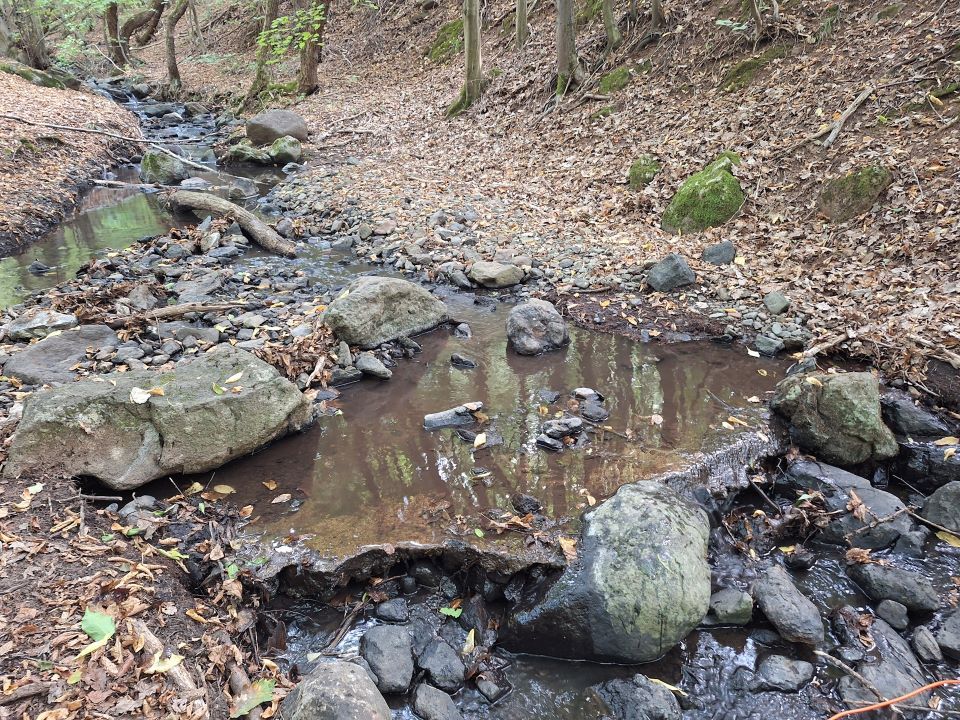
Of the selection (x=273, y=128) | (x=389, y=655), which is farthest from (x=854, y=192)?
(x=273, y=128)

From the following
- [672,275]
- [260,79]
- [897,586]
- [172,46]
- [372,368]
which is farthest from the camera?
[172,46]

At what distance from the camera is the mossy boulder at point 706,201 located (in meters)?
8.90

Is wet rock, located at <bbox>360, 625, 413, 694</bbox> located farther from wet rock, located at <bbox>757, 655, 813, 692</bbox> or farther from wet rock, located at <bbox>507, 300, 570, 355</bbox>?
wet rock, located at <bbox>507, 300, 570, 355</bbox>

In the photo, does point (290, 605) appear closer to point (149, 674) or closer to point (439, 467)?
point (149, 674)

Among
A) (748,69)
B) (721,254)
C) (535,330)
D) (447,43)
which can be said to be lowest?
(535,330)

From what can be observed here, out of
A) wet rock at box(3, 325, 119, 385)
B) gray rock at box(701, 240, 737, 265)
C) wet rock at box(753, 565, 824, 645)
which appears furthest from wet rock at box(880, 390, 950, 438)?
wet rock at box(3, 325, 119, 385)

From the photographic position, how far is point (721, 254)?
27.0ft

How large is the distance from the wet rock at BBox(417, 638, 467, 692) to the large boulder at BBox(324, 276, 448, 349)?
378cm

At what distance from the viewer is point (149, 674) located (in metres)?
3.08

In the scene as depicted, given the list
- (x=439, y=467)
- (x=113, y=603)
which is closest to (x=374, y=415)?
(x=439, y=467)

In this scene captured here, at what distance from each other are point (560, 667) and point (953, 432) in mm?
4122

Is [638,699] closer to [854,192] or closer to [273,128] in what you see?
[854,192]

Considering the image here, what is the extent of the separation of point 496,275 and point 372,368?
8.91 ft

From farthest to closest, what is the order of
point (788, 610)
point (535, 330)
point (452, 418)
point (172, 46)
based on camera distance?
point (172, 46) → point (535, 330) → point (452, 418) → point (788, 610)
